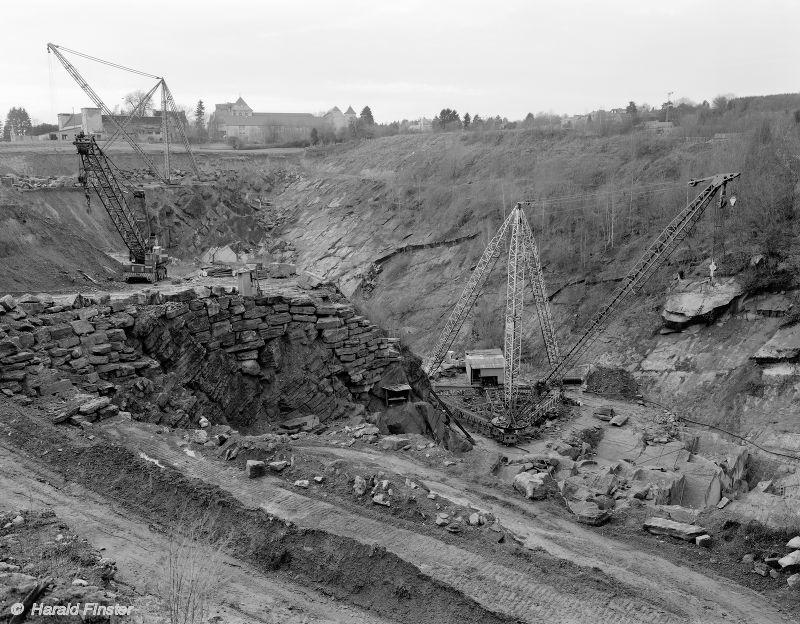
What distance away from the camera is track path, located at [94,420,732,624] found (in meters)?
8.49

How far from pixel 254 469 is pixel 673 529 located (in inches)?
270

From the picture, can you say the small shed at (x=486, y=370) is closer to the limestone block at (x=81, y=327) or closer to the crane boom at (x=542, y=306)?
the crane boom at (x=542, y=306)

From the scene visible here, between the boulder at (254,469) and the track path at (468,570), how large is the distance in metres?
0.14

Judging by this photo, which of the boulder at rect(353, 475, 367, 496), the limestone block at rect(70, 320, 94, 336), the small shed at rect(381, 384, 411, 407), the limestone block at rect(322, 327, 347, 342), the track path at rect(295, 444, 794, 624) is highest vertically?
the limestone block at rect(70, 320, 94, 336)

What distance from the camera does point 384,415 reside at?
61.7ft

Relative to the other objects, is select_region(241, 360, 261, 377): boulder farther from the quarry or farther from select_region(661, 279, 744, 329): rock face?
select_region(661, 279, 744, 329): rock face

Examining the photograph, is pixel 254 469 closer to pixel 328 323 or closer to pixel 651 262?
pixel 328 323

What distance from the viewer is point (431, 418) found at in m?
19.3

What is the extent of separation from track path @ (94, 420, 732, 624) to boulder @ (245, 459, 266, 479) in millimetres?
137

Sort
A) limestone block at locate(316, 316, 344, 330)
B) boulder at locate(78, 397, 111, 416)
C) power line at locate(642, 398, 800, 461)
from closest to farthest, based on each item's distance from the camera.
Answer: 1. boulder at locate(78, 397, 111, 416)
2. limestone block at locate(316, 316, 344, 330)
3. power line at locate(642, 398, 800, 461)

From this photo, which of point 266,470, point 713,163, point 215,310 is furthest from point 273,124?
point 266,470

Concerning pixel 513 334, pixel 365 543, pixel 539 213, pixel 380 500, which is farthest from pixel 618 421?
pixel 365 543

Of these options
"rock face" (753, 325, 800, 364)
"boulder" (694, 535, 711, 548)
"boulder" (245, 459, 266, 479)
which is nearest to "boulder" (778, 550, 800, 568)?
"boulder" (694, 535, 711, 548)

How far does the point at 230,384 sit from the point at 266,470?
20.9 feet
